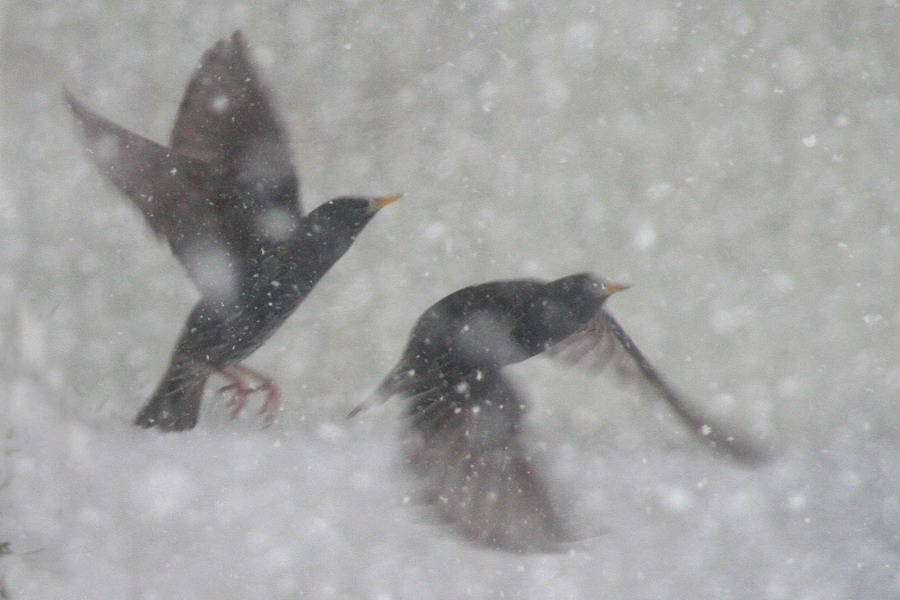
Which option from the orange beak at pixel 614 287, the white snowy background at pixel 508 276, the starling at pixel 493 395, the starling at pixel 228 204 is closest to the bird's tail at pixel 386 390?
the starling at pixel 493 395

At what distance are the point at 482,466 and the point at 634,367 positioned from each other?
227 mm

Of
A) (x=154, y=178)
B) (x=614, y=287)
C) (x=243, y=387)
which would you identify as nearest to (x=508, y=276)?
(x=243, y=387)

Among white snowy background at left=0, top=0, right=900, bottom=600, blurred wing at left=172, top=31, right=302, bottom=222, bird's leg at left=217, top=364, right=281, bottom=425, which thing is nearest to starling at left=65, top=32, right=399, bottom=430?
blurred wing at left=172, top=31, right=302, bottom=222

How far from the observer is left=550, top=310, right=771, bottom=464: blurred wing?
3.13 ft

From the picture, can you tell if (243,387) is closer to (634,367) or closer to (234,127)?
(234,127)

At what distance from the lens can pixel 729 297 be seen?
5.94ft

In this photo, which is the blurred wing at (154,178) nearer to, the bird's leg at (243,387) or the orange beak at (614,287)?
the bird's leg at (243,387)

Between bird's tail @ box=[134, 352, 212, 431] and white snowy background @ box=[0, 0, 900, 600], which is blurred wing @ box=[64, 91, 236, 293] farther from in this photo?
white snowy background @ box=[0, 0, 900, 600]

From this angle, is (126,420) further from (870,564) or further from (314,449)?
(870,564)

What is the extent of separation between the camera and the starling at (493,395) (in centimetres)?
95

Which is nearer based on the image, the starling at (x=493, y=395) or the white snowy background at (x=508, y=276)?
the starling at (x=493, y=395)

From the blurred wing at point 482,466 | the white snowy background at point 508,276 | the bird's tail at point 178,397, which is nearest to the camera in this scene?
the blurred wing at point 482,466

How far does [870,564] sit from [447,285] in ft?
2.88

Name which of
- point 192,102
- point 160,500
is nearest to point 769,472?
point 160,500
